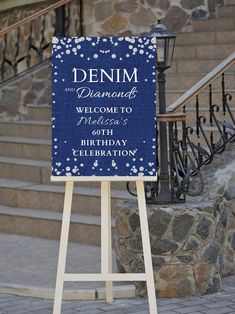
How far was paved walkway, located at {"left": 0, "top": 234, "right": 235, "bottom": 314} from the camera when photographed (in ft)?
22.6

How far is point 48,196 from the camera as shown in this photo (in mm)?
9578

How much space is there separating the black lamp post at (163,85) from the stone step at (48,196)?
1.44 meters

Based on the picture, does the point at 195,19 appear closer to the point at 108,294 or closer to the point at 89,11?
the point at 89,11

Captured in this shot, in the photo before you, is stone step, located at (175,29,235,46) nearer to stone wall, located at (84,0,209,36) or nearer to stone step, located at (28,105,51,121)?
stone wall, located at (84,0,209,36)

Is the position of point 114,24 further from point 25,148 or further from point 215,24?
point 25,148

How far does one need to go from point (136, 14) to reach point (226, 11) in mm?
1201

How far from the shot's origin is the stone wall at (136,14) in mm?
12008

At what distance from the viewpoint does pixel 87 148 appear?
6.48m

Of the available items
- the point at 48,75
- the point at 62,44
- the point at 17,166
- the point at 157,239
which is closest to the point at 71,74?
the point at 62,44

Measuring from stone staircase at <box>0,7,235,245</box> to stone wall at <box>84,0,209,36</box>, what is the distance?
10.1 inches

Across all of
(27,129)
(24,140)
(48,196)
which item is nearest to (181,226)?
(48,196)

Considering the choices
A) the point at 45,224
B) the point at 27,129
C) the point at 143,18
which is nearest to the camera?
the point at 45,224

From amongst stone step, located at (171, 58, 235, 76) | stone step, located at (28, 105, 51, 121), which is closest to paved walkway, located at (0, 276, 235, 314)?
stone step, located at (171, 58, 235, 76)

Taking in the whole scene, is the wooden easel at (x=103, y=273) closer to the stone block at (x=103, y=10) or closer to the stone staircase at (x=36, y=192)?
the stone staircase at (x=36, y=192)
